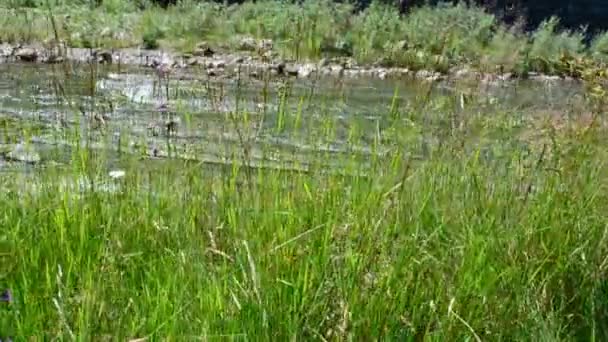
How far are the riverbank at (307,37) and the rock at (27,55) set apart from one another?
0.10 feet

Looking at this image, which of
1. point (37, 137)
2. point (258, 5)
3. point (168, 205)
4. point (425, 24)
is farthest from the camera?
point (258, 5)

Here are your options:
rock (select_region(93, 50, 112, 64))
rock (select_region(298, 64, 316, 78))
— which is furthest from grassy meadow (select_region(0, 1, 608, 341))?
rock (select_region(93, 50, 112, 64))

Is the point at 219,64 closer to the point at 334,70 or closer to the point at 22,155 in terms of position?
the point at 334,70

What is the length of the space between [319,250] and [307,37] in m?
10.5

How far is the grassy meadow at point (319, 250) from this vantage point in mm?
2396

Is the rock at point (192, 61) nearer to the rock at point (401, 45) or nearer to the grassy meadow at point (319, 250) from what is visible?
the rock at point (401, 45)

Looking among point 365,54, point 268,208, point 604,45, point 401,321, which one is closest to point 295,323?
point 401,321

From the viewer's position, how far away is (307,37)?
12.9 m

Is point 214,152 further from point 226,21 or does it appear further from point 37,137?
point 226,21

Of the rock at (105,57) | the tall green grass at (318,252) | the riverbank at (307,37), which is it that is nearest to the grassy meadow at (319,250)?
the tall green grass at (318,252)

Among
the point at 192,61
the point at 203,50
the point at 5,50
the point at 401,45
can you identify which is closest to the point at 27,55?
the point at 5,50

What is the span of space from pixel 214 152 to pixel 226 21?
9.12 meters

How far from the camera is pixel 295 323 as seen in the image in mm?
2326

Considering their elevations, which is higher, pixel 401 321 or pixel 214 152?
pixel 401 321
